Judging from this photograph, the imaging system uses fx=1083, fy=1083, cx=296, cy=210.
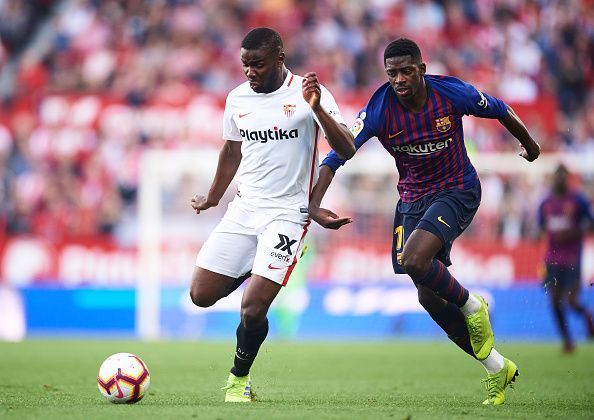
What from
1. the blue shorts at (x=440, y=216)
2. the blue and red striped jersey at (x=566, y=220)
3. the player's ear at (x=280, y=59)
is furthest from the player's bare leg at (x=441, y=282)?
the blue and red striped jersey at (x=566, y=220)

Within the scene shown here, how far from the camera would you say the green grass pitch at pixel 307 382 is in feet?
23.8

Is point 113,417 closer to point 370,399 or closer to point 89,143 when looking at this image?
point 370,399

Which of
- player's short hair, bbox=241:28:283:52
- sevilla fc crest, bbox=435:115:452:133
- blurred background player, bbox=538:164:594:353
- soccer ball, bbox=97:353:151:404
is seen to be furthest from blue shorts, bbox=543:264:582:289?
soccer ball, bbox=97:353:151:404

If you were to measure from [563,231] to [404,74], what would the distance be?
7.51 meters

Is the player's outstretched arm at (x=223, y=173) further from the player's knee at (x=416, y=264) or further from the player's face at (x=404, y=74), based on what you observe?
the player's knee at (x=416, y=264)

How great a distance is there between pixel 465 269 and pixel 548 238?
3.17 meters

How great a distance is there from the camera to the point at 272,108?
800 cm

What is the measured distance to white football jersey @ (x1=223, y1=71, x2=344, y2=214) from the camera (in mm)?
7973

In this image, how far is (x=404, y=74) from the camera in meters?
8.11

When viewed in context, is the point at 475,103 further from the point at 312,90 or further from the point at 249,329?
the point at 249,329

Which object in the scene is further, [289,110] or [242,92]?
[242,92]

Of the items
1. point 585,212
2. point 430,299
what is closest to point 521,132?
point 430,299

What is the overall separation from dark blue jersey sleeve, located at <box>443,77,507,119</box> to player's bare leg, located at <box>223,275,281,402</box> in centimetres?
198

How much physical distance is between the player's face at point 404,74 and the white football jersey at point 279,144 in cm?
52
